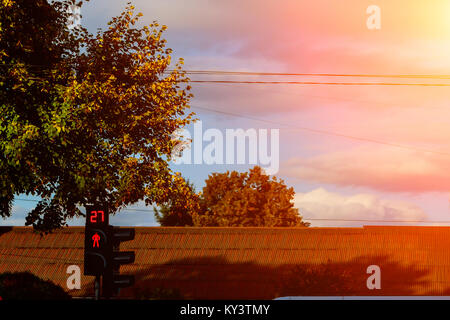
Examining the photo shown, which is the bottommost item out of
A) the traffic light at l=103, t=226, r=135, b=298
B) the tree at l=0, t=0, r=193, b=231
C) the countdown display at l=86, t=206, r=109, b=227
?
the traffic light at l=103, t=226, r=135, b=298

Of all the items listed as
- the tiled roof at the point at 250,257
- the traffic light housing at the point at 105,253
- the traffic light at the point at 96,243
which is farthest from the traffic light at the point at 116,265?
the tiled roof at the point at 250,257

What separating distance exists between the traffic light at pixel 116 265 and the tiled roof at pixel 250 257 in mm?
17871

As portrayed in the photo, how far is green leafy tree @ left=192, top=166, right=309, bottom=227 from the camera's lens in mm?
73375

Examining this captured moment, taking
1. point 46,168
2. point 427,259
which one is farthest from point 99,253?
point 427,259

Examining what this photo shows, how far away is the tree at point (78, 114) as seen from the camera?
68.5ft

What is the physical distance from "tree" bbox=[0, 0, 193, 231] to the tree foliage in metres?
48.0

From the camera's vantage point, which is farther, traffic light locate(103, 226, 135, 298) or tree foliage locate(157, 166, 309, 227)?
tree foliage locate(157, 166, 309, 227)

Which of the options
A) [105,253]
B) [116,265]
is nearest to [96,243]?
[105,253]

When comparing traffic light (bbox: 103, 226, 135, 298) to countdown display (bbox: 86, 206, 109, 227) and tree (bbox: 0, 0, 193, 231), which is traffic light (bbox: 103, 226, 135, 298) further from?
tree (bbox: 0, 0, 193, 231)

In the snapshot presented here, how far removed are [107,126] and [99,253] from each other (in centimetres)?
795

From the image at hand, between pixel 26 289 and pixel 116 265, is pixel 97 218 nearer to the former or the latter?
pixel 116 265

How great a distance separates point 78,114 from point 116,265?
7366 millimetres

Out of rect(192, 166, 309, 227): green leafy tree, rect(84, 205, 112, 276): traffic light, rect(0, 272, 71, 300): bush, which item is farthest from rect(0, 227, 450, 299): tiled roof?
rect(192, 166, 309, 227): green leafy tree

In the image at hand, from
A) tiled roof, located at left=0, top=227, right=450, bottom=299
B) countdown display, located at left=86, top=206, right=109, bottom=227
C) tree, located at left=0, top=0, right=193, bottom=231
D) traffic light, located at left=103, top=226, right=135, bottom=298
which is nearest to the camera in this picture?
traffic light, located at left=103, top=226, right=135, bottom=298
